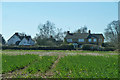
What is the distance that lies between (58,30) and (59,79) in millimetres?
51857

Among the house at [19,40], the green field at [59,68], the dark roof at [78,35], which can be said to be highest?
the dark roof at [78,35]

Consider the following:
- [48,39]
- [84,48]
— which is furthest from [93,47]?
[48,39]

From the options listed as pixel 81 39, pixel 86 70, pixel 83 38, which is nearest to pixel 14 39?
pixel 81 39

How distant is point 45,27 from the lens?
5778 centimetres

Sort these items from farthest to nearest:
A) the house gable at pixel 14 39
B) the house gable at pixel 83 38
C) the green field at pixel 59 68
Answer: the house gable at pixel 14 39 < the house gable at pixel 83 38 < the green field at pixel 59 68

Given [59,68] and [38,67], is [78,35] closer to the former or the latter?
[38,67]

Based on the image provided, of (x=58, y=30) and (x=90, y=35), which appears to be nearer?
(x=58, y=30)

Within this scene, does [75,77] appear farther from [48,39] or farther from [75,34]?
[75,34]

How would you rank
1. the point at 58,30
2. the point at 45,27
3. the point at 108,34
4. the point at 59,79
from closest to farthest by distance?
the point at 59,79, the point at 108,34, the point at 45,27, the point at 58,30

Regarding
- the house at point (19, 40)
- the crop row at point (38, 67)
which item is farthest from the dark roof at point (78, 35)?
the crop row at point (38, 67)

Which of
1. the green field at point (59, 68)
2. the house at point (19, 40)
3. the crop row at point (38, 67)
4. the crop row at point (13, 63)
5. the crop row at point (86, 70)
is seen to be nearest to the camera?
the crop row at point (86, 70)

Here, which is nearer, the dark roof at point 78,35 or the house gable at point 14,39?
the dark roof at point 78,35

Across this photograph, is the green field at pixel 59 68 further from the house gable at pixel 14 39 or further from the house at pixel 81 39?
the house gable at pixel 14 39

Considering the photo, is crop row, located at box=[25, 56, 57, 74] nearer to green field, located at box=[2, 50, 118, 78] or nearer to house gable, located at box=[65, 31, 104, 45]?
green field, located at box=[2, 50, 118, 78]
